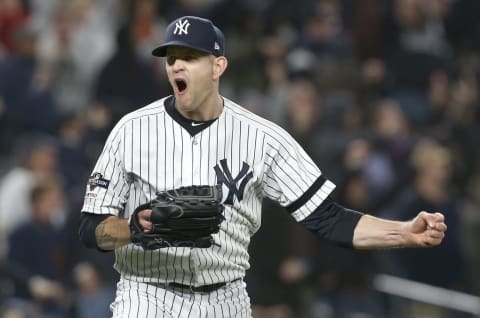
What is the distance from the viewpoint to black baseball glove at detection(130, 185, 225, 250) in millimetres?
4852

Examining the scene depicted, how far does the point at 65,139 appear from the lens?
1089 centimetres

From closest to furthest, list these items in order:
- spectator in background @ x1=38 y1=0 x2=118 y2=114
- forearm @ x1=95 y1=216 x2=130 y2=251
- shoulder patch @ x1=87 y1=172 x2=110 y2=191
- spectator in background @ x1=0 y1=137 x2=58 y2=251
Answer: forearm @ x1=95 y1=216 x2=130 y2=251 → shoulder patch @ x1=87 y1=172 x2=110 y2=191 → spectator in background @ x1=0 y1=137 x2=58 y2=251 → spectator in background @ x1=38 y1=0 x2=118 y2=114

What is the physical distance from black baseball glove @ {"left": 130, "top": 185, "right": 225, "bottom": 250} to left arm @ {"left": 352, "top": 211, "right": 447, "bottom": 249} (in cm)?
72

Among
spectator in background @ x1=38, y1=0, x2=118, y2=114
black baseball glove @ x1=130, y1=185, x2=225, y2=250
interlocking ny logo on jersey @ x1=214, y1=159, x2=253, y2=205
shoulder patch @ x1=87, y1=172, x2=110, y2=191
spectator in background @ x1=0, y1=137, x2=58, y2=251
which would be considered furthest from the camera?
spectator in background @ x1=38, y1=0, x2=118, y2=114

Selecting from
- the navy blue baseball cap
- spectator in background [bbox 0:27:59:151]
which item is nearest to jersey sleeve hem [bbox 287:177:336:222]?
the navy blue baseball cap

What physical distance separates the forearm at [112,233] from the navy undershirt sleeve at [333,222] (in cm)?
94

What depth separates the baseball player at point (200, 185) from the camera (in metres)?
5.21

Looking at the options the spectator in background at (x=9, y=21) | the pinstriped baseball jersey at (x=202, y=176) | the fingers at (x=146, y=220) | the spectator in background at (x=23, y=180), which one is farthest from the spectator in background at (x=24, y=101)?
the fingers at (x=146, y=220)

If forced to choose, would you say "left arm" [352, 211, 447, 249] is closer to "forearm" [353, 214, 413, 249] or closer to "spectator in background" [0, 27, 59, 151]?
"forearm" [353, 214, 413, 249]

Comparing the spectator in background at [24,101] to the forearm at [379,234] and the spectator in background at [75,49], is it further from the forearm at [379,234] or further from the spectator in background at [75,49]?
the forearm at [379,234]

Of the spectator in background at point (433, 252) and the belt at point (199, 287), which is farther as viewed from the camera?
the spectator in background at point (433, 252)

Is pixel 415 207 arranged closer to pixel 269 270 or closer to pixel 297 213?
pixel 269 270

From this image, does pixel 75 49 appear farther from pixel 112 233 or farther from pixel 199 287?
pixel 112 233

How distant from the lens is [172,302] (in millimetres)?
5309
